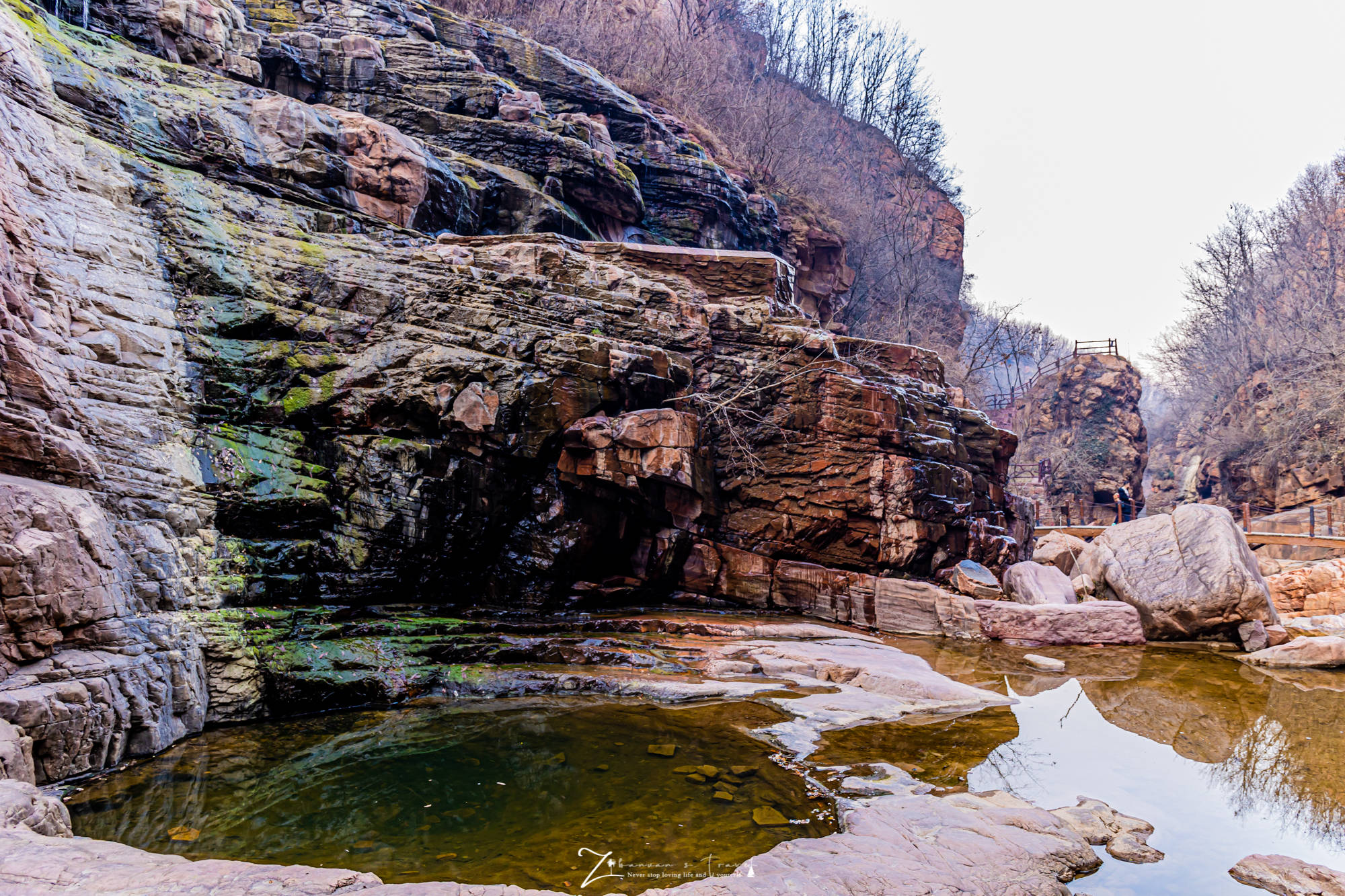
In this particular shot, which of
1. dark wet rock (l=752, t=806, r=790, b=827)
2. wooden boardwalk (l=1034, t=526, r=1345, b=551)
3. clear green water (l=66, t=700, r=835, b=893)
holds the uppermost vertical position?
→ wooden boardwalk (l=1034, t=526, r=1345, b=551)

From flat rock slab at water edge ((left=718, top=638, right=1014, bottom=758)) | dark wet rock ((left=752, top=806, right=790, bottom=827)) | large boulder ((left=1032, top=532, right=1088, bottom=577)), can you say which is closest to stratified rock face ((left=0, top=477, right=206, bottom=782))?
dark wet rock ((left=752, top=806, right=790, bottom=827))

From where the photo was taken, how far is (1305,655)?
907 cm

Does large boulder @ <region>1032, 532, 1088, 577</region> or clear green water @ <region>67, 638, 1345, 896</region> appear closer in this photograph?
clear green water @ <region>67, 638, 1345, 896</region>

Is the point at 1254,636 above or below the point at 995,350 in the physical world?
below

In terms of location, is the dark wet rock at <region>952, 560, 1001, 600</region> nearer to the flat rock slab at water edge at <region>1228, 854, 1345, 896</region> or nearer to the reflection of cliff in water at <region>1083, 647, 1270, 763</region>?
the reflection of cliff in water at <region>1083, 647, 1270, 763</region>

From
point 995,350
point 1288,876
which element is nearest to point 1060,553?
point 1288,876

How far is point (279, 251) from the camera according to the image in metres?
9.28

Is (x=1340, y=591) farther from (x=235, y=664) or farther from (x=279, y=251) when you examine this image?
(x=279, y=251)

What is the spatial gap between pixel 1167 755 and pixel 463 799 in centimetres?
610

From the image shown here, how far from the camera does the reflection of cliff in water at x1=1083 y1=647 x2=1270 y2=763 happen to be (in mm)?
6453

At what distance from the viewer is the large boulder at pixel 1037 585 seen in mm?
11086

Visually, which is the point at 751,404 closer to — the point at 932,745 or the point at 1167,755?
the point at 932,745

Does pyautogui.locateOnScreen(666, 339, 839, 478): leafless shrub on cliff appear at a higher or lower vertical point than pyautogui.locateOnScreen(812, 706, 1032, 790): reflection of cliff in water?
higher

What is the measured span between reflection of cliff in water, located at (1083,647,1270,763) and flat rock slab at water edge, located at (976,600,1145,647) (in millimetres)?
718
